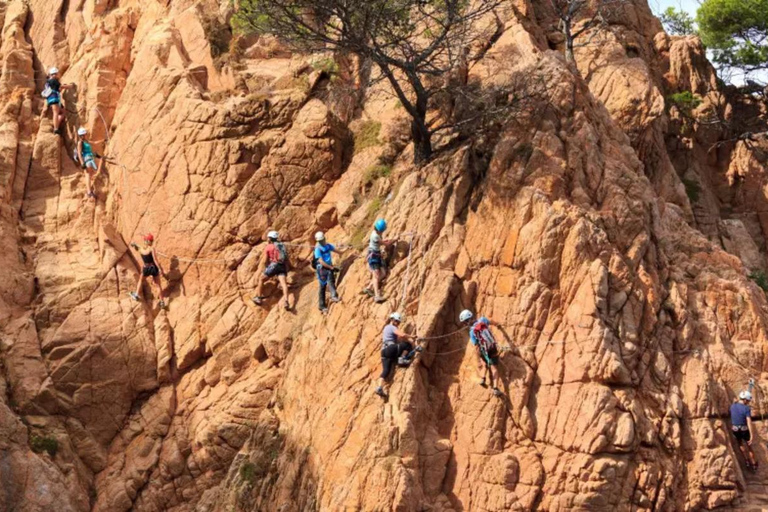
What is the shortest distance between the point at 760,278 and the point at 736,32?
9108mm

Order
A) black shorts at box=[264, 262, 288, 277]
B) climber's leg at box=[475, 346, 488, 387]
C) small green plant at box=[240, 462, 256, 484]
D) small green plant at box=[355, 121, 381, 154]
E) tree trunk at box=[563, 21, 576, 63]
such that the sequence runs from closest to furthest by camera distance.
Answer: climber's leg at box=[475, 346, 488, 387] < small green plant at box=[240, 462, 256, 484] < black shorts at box=[264, 262, 288, 277] < small green plant at box=[355, 121, 381, 154] < tree trunk at box=[563, 21, 576, 63]

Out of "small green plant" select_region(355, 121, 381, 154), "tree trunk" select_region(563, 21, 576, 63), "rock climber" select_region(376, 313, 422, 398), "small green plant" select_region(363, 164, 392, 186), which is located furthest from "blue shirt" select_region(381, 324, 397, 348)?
"tree trunk" select_region(563, 21, 576, 63)

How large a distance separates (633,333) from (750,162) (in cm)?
1282

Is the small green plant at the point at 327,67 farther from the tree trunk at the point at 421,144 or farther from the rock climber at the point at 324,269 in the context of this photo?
the rock climber at the point at 324,269

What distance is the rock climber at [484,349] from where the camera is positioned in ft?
65.7

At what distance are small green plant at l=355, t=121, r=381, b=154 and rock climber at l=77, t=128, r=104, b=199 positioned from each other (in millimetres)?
6256

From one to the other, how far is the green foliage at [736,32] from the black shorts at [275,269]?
1768 centimetres

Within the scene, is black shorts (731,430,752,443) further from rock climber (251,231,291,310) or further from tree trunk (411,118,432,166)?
rock climber (251,231,291,310)

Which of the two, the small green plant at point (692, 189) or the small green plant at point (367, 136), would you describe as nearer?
the small green plant at point (367, 136)

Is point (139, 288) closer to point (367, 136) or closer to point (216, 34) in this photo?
point (367, 136)

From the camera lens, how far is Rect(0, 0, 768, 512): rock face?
65.7 ft

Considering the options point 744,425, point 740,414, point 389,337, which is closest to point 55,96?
point 389,337

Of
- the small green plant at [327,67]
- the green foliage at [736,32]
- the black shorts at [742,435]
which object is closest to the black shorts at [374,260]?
the small green plant at [327,67]

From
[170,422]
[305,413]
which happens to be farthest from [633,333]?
[170,422]
